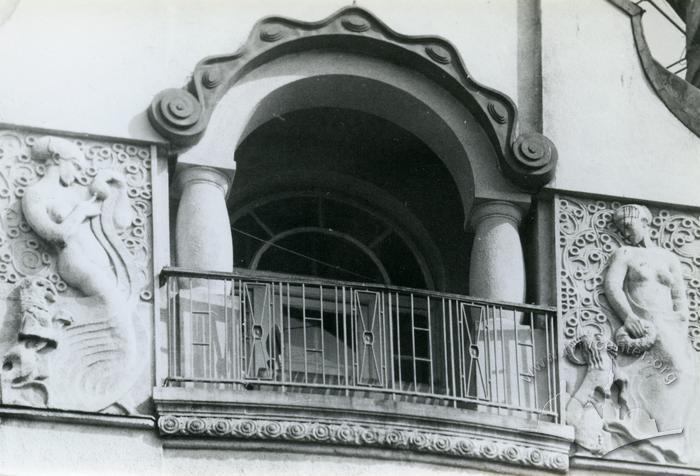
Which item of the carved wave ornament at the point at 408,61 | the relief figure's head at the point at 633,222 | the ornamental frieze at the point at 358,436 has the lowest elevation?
the ornamental frieze at the point at 358,436

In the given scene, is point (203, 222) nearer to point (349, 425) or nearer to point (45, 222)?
point (45, 222)

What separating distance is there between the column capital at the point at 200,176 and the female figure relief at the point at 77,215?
1.55ft

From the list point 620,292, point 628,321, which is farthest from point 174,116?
point 628,321

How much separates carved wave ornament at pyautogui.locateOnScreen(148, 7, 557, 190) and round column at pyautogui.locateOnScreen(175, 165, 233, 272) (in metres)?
0.57

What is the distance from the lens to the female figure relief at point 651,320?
1773cm

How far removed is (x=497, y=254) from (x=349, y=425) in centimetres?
206

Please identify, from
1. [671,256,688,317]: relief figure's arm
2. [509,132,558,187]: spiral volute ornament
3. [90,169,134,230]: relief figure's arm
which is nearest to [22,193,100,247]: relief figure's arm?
[90,169,134,230]: relief figure's arm

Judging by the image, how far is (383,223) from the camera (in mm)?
19906

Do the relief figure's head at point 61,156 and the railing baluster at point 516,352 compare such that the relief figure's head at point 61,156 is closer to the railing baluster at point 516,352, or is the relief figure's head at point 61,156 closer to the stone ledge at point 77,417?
the stone ledge at point 77,417

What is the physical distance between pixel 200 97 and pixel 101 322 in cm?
182

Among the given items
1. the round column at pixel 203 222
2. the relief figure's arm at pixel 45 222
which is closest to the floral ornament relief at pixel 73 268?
the relief figure's arm at pixel 45 222

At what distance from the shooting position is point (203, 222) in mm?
17609

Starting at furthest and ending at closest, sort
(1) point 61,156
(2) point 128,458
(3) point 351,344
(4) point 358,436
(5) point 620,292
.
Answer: (3) point 351,344 < (5) point 620,292 < (1) point 61,156 < (4) point 358,436 < (2) point 128,458

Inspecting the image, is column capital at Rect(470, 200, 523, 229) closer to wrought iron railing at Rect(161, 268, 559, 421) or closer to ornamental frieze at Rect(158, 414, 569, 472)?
wrought iron railing at Rect(161, 268, 559, 421)
